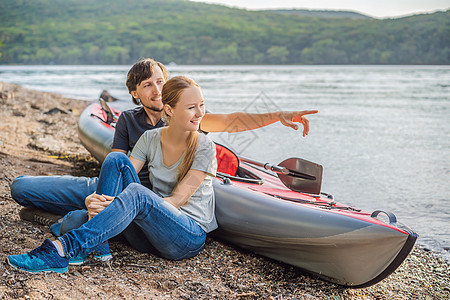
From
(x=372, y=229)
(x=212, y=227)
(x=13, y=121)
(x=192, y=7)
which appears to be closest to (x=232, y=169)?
(x=212, y=227)

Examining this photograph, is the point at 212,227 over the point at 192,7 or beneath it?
beneath

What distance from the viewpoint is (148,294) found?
231 centimetres

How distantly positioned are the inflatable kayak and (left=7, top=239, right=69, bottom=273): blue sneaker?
3.83 ft

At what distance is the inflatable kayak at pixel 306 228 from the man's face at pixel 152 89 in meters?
0.73

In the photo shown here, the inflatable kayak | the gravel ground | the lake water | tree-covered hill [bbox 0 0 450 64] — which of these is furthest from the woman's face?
tree-covered hill [bbox 0 0 450 64]

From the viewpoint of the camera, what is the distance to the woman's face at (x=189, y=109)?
101 inches

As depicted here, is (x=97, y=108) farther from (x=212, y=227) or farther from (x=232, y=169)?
(x=212, y=227)

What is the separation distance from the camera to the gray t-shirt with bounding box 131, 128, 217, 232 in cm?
260

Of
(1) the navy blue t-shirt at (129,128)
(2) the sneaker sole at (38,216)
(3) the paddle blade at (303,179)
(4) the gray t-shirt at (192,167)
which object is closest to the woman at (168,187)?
(4) the gray t-shirt at (192,167)

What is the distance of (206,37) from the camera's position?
7081 centimetres

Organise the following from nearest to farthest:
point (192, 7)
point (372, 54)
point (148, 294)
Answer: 1. point (148, 294)
2. point (372, 54)
3. point (192, 7)

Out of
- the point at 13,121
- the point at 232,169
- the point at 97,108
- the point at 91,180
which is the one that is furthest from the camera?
the point at 13,121

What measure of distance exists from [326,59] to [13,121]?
183ft

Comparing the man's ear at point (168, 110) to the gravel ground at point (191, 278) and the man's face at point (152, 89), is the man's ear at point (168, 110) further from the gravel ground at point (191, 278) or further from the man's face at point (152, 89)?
the gravel ground at point (191, 278)
